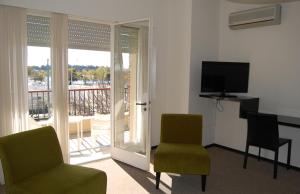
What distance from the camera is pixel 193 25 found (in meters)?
4.20

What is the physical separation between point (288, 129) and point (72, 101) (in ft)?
13.8

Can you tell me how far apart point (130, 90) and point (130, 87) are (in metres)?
0.05

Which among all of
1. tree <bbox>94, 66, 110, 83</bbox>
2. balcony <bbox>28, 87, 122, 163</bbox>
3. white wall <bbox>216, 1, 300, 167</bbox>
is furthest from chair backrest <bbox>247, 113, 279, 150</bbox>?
tree <bbox>94, 66, 110, 83</bbox>

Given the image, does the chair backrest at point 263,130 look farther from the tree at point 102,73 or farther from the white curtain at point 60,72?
the tree at point 102,73

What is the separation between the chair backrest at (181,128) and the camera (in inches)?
131

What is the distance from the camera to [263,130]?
3467mm

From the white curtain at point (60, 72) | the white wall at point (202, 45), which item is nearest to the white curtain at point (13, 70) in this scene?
the white curtain at point (60, 72)

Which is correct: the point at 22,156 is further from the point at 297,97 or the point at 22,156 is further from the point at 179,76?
the point at 297,97

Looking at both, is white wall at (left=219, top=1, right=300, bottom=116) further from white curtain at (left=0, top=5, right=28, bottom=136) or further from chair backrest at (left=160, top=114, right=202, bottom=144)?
white curtain at (left=0, top=5, right=28, bottom=136)

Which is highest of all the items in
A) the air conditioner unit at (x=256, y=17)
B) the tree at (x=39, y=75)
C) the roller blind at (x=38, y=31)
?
the air conditioner unit at (x=256, y=17)

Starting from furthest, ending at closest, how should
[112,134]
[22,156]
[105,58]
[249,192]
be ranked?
[105,58] < [112,134] < [249,192] < [22,156]

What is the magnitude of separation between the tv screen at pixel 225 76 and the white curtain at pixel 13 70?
266cm

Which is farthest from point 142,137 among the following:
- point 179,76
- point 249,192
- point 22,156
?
point 22,156

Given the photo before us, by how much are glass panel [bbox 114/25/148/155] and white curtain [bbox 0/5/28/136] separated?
1.35m
